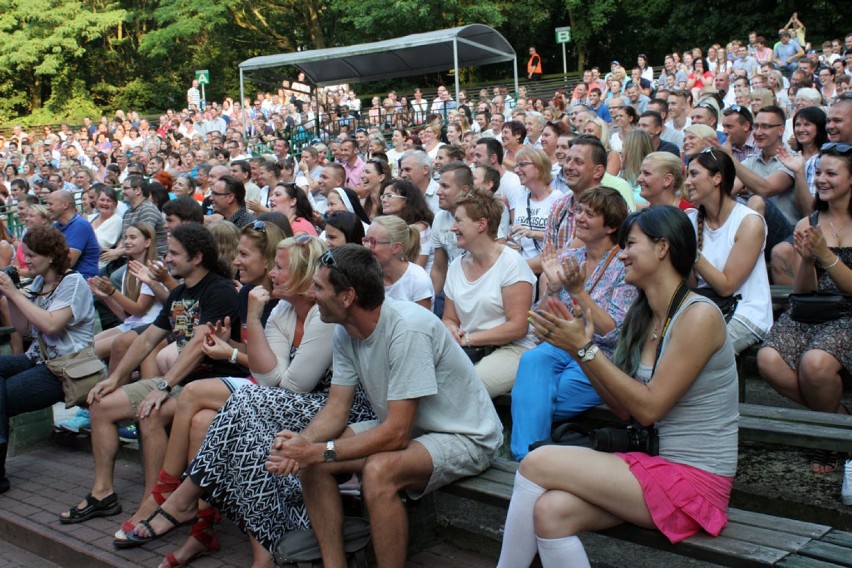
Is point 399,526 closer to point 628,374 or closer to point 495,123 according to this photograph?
point 628,374

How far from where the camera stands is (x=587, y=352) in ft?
10.2

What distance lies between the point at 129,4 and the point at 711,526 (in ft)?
154

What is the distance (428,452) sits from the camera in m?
3.65

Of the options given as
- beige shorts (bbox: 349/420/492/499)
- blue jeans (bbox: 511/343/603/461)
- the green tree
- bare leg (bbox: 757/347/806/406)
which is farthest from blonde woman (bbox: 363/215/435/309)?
the green tree

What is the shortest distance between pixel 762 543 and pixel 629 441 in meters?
0.55

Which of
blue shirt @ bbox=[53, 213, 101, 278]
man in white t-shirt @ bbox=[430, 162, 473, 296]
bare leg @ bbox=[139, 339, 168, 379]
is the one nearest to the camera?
bare leg @ bbox=[139, 339, 168, 379]

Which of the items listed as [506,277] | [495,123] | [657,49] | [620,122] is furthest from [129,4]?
[506,277]

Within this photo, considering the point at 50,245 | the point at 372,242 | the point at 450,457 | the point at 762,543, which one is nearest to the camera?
the point at 762,543

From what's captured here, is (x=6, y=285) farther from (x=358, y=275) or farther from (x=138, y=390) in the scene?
(x=358, y=275)

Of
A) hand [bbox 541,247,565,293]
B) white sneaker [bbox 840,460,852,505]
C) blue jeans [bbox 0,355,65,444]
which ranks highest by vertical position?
hand [bbox 541,247,565,293]

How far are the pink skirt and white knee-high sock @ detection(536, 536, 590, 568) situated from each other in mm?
280

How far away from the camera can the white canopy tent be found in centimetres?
1883

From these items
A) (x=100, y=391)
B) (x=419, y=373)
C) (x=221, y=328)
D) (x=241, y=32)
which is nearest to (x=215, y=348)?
(x=221, y=328)

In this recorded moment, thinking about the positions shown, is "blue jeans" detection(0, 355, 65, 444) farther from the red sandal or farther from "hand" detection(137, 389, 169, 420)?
the red sandal
